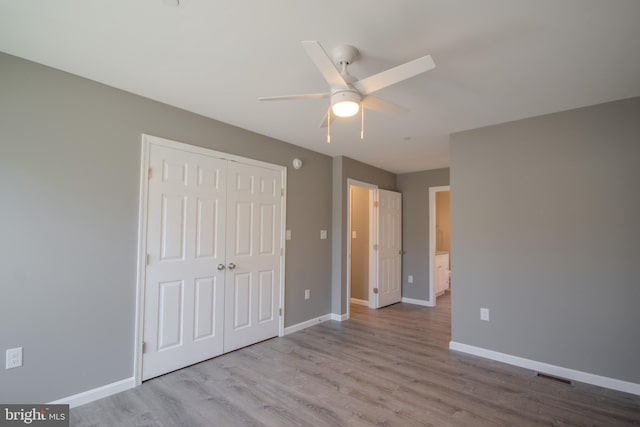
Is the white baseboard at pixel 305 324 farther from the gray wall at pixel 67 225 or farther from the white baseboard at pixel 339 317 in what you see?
the gray wall at pixel 67 225

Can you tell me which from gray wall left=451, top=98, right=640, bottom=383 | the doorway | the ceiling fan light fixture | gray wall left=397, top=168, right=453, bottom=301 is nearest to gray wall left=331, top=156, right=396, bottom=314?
the doorway

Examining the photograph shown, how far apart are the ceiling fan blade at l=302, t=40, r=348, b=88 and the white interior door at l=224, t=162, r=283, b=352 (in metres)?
1.92

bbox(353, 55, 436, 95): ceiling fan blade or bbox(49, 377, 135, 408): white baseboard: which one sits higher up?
bbox(353, 55, 436, 95): ceiling fan blade

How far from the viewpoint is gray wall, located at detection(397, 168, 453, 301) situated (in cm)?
563

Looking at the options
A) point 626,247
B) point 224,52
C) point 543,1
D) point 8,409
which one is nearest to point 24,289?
point 8,409

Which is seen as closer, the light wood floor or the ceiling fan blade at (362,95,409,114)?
the ceiling fan blade at (362,95,409,114)

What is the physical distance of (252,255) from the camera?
3576 millimetres

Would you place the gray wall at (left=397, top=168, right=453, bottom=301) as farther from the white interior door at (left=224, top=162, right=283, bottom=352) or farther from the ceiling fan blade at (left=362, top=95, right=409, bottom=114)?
the ceiling fan blade at (left=362, top=95, right=409, bottom=114)

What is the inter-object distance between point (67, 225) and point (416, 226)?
514cm

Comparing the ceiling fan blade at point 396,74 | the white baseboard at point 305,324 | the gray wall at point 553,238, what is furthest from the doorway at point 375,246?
the ceiling fan blade at point 396,74

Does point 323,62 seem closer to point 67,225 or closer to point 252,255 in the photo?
point 67,225

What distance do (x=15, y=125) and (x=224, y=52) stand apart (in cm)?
154

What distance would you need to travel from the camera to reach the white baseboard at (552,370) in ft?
8.51

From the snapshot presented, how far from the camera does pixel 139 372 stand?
2.61 metres
